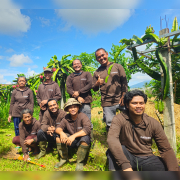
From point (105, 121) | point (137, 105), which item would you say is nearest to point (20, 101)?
point (105, 121)

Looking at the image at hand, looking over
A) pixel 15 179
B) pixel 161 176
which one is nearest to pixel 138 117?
pixel 161 176

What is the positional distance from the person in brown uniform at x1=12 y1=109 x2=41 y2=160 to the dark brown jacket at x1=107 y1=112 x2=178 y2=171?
6.12 feet

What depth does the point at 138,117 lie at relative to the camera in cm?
179

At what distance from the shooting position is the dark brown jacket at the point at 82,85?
9.67 ft

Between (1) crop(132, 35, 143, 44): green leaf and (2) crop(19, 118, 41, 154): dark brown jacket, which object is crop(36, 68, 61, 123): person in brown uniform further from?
(1) crop(132, 35, 143, 44): green leaf

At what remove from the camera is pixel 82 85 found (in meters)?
3.01

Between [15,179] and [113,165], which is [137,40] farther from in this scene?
[15,179]

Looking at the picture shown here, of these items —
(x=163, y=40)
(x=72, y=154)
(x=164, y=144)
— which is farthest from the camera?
(x=72, y=154)

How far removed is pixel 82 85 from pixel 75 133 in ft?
3.40

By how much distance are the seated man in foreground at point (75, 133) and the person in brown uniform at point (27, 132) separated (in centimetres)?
71

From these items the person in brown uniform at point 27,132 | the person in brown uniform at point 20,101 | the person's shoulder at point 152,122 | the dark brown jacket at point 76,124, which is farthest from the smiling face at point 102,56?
the person in brown uniform at point 20,101

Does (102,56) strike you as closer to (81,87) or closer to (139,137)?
(81,87)

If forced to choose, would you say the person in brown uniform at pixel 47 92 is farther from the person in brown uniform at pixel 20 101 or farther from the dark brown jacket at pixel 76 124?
the dark brown jacket at pixel 76 124

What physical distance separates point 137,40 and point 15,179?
247 cm
